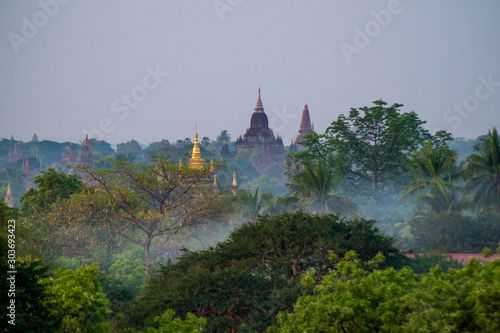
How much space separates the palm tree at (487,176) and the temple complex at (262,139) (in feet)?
294

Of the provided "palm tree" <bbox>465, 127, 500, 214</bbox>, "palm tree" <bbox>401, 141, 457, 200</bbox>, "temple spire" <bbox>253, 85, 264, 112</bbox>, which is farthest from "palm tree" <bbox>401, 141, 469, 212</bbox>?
"temple spire" <bbox>253, 85, 264, 112</bbox>

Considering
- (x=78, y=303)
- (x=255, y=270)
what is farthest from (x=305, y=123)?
(x=78, y=303)

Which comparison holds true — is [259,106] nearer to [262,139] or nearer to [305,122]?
[262,139]

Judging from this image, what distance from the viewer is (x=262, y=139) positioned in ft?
395

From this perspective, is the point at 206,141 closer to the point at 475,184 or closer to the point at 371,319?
the point at 475,184

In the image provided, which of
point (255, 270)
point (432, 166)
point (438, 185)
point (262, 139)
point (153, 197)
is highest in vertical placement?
point (262, 139)

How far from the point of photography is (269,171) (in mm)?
119375

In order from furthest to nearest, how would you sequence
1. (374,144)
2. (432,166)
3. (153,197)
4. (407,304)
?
(374,144) < (153,197) < (432,166) < (407,304)

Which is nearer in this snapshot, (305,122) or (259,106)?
(259,106)

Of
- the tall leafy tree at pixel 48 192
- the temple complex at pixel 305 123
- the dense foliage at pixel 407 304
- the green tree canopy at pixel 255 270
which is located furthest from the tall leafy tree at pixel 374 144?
the temple complex at pixel 305 123

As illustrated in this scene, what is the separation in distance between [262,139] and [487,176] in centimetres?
9187

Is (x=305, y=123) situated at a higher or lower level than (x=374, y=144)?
higher

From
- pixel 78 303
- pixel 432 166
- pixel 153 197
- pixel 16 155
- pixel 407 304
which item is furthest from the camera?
pixel 16 155

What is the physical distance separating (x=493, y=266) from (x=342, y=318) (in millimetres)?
2451
